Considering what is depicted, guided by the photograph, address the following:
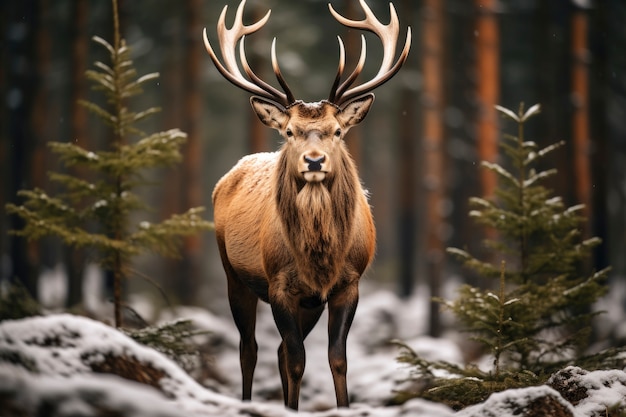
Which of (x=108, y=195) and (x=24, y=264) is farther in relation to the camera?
(x=24, y=264)

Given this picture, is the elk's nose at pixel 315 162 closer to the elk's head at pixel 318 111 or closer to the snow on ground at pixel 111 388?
the elk's head at pixel 318 111

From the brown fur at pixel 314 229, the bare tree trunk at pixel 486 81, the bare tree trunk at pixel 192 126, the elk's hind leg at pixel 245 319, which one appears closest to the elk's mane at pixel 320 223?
the brown fur at pixel 314 229

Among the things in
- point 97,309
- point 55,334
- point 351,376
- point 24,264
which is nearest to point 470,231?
point 351,376

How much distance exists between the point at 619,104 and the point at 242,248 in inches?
762

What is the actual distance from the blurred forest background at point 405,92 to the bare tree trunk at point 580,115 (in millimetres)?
40

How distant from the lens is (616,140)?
2530cm

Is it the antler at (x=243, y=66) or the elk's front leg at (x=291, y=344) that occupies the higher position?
the antler at (x=243, y=66)

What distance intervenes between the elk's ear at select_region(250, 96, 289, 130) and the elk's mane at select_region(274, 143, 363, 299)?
0.44 meters

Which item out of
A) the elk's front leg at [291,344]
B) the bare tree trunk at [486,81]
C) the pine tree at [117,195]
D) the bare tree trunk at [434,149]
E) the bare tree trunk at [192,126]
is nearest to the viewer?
the elk's front leg at [291,344]

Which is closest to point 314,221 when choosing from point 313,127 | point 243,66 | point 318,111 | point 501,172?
point 313,127

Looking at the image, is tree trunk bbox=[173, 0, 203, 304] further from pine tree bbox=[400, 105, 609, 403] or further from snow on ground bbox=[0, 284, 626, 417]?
pine tree bbox=[400, 105, 609, 403]

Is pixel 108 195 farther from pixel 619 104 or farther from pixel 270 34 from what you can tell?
pixel 619 104

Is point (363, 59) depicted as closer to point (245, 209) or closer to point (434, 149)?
point (245, 209)

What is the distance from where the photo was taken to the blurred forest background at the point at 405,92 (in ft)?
47.3
